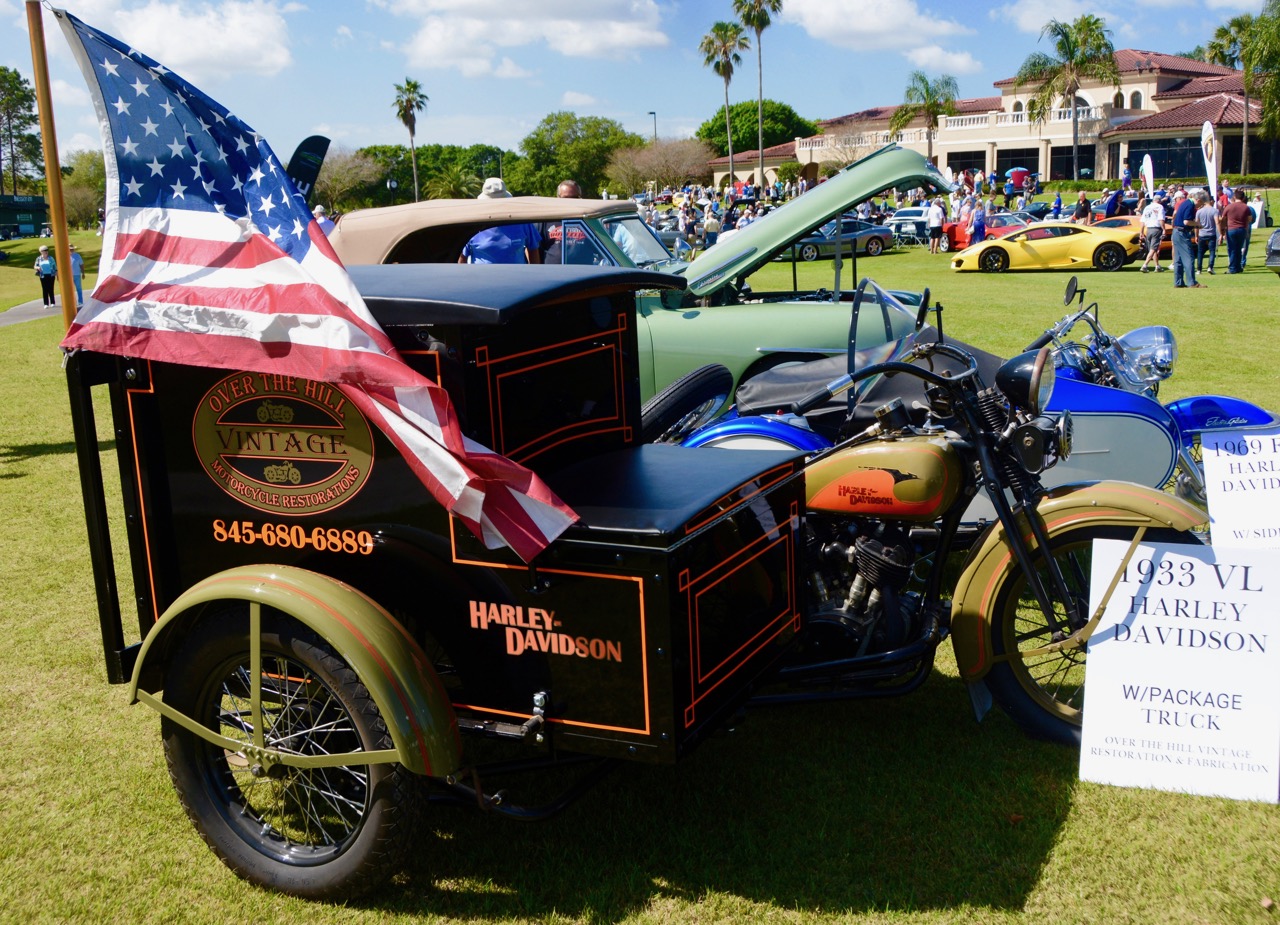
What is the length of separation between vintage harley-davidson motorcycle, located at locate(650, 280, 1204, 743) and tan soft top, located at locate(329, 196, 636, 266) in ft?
13.3

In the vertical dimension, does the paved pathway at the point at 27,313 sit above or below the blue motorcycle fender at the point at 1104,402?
above

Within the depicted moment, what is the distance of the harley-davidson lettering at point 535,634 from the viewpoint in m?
2.74

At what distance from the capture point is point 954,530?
12.0 feet

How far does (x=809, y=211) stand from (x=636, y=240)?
222 cm

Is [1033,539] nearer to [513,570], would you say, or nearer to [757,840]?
[757,840]

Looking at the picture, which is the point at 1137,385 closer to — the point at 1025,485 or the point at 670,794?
the point at 1025,485

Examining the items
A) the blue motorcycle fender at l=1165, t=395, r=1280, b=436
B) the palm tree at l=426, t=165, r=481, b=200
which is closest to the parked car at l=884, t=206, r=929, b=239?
Result: the blue motorcycle fender at l=1165, t=395, r=1280, b=436

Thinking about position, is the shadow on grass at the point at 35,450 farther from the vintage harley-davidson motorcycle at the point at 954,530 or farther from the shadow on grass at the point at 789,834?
the vintage harley-davidson motorcycle at the point at 954,530

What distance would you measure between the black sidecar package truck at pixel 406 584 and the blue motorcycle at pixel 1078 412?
1.35 metres

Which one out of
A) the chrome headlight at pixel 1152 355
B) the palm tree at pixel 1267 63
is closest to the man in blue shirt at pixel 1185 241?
the chrome headlight at pixel 1152 355

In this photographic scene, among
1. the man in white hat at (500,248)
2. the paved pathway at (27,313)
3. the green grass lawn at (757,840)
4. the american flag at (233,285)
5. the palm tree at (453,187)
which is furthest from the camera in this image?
the palm tree at (453,187)

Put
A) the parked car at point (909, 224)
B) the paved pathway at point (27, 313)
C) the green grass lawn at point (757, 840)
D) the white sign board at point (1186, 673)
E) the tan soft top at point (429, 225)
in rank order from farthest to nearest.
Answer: the parked car at point (909, 224) < the paved pathway at point (27, 313) < the tan soft top at point (429, 225) < the white sign board at point (1186, 673) < the green grass lawn at point (757, 840)

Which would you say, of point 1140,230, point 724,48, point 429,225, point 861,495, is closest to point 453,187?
point 724,48

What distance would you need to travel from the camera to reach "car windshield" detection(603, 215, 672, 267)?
806cm
